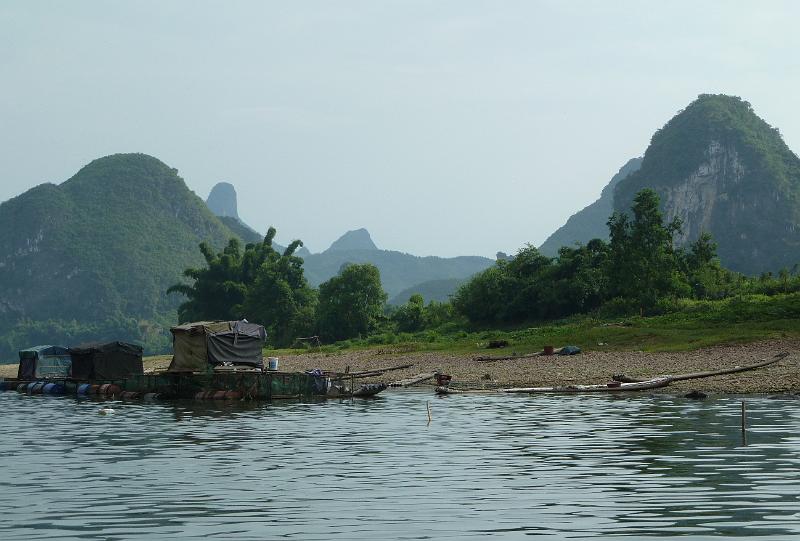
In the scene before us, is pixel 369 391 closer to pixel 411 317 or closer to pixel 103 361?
pixel 103 361

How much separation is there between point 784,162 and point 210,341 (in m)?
178

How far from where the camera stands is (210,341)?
159ft

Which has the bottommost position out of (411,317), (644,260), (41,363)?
(41,363)

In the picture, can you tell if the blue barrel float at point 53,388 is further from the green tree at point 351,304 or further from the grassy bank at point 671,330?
the green tree at point 351,304

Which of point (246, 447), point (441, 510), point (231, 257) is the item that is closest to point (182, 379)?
point (246, 447)

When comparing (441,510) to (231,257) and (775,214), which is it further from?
(775,214)

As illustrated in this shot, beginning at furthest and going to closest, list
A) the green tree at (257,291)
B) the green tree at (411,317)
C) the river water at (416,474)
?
1. the green tree at (257,291)
2. the green tree at (411,317)
3. the river water at (416,474)

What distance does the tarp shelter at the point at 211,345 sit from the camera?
160ft

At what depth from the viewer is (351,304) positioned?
327 feet

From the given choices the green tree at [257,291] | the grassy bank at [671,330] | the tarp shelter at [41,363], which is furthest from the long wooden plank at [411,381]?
the green tree at [257,291]

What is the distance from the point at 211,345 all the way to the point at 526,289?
3932cm

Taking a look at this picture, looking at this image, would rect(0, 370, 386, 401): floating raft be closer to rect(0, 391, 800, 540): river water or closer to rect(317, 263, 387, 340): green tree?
rect(0, 391, 800, 540): river water

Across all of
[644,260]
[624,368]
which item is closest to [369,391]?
[624,368]

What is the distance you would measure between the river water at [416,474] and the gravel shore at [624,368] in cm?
371
